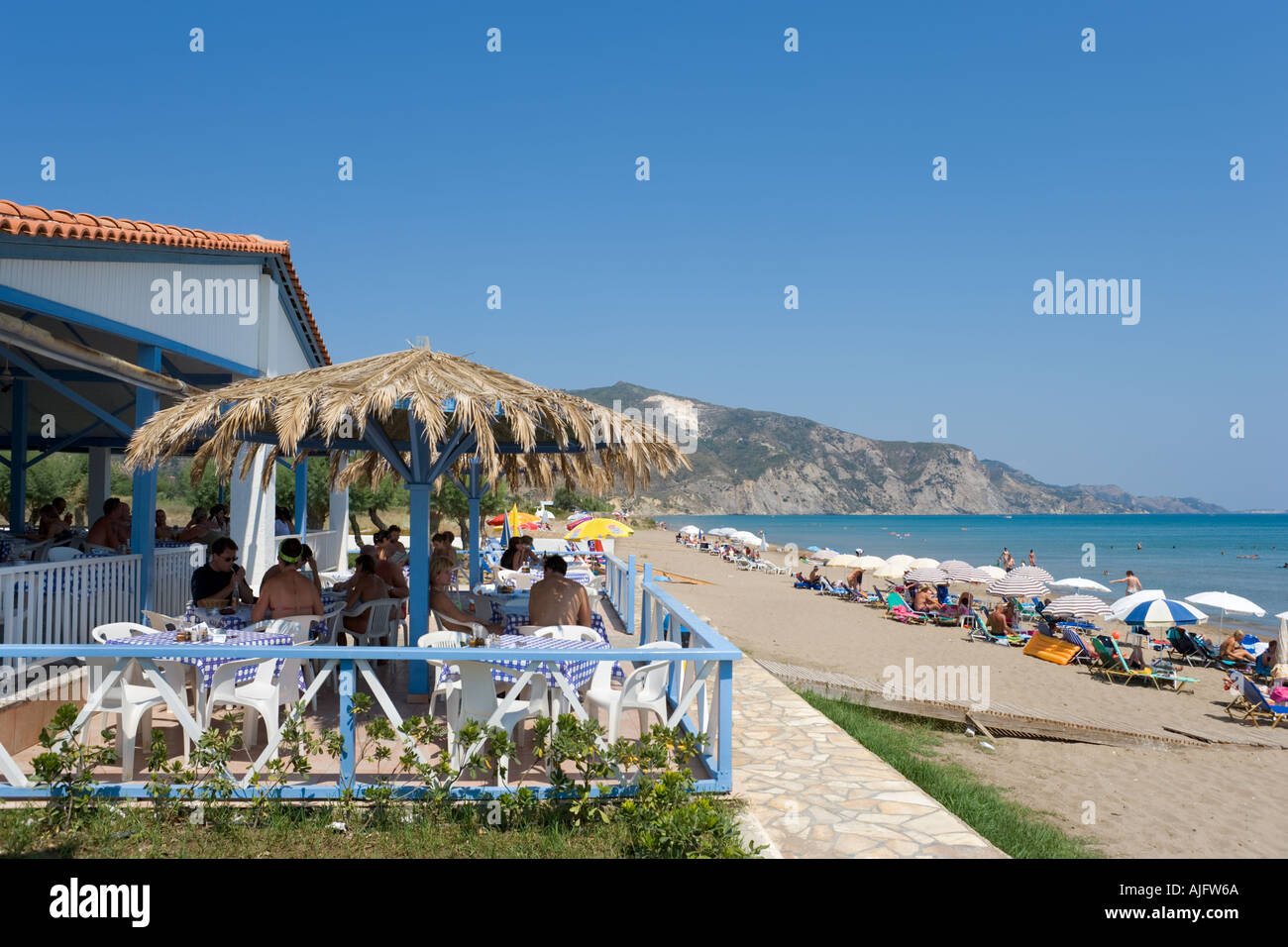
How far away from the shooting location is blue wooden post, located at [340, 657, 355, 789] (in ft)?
14.4

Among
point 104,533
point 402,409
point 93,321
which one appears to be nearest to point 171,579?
point 104,533

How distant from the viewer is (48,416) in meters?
14.4

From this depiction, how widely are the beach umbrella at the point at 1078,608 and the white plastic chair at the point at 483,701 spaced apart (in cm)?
1751

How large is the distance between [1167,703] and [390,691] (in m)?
12.9

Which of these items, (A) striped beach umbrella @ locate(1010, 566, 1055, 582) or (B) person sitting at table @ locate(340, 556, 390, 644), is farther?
(A) striped beach umbrella @ locate(1010, 566, 1055, 582)

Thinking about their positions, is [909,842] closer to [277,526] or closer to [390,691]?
[390,691]

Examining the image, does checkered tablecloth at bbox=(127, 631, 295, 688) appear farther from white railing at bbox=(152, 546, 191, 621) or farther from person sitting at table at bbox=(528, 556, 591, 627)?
white railing at bbox=(152, 546, 191, 621)

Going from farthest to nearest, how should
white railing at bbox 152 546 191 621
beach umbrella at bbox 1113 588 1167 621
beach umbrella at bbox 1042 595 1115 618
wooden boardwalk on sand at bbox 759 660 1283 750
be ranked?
beach umbrella at bbox 1042 595 1115 618, beach umbrella at bbox 1113 588 1167 621, wooden boardwalk on sand at bbox 759 660 1283 750, white railing at bbox 152 546 191 621

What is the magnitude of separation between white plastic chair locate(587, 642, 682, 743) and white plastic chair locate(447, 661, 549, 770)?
1.23 ft

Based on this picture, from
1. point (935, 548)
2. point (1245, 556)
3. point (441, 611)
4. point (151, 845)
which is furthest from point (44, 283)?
point (1245, 556)

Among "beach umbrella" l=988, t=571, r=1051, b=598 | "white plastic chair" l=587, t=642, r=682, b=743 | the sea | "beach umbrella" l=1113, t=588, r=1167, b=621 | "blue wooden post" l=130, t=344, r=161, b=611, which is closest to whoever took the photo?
"white plastic chair" l=587, t=642, r=682, b=743

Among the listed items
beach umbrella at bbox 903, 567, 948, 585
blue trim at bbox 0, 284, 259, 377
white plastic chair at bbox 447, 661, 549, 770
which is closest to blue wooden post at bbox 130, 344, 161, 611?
blue trim at bbox 0, 284, 259, 377

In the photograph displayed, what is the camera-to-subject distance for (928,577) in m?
26.5

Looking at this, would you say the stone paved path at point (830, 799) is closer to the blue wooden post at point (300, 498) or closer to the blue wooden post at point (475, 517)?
the blue wooden post at point (475, 517)
